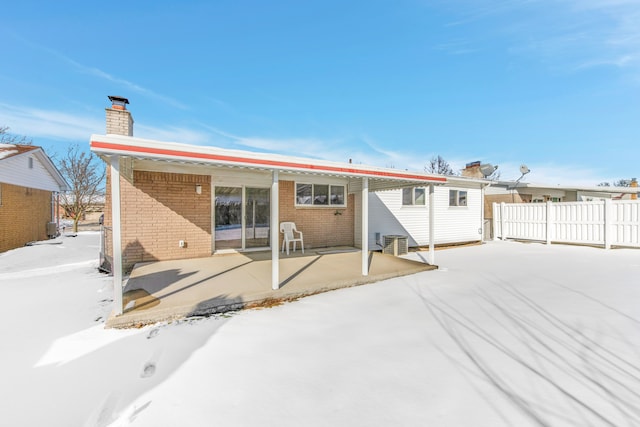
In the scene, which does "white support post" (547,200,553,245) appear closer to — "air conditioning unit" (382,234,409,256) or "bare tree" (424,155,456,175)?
"air conditioning unit" (382,234,409,256)

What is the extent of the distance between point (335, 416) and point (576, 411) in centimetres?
183

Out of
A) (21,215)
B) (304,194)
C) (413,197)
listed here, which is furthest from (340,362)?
(21,215)

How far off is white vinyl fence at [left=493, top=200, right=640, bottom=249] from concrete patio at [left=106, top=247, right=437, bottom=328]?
8.75m

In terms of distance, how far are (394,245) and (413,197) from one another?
9.26ft

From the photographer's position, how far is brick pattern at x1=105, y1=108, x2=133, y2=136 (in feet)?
20.7

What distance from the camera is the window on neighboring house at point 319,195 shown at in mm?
8930

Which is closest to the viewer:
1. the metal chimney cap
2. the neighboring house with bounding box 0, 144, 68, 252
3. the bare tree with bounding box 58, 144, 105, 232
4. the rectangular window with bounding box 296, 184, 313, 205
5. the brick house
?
the brick house

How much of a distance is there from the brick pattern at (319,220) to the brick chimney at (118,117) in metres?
4.19

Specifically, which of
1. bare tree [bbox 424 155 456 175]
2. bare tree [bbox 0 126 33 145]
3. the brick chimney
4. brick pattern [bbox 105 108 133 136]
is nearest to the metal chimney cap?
the brick chimney

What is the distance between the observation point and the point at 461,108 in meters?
15.2

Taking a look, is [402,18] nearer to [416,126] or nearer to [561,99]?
[561,99]

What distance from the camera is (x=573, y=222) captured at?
11.2m

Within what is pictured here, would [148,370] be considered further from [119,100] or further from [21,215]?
[21,215]

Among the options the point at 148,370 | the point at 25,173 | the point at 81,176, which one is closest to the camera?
the point at 148,370
